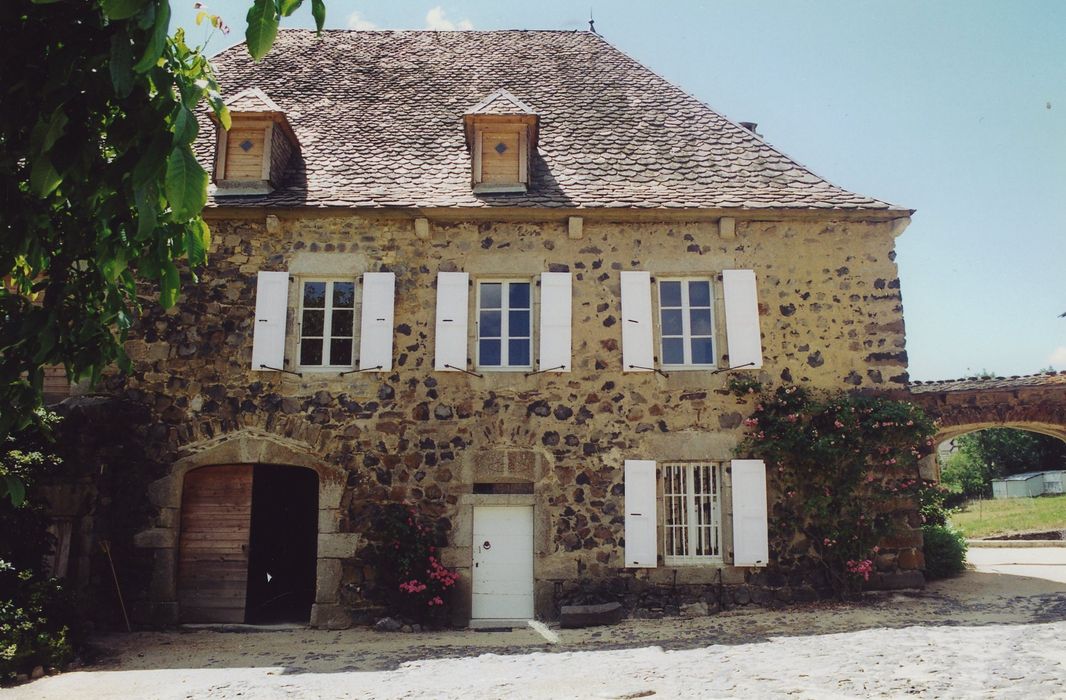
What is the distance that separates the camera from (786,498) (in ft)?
29.1

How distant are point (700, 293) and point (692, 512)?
2591 mm

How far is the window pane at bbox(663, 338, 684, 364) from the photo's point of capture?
30.5 feet

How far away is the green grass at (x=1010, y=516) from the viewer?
19266 millimetres

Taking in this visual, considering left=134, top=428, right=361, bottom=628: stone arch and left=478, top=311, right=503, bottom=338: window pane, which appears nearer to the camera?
left=134, top=428, right=361, bottom=628: stone arch

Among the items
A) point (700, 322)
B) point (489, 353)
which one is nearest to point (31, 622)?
point (489, 353)

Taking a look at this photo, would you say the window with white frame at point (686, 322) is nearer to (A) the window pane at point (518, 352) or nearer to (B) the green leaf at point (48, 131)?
(A) the window pane at point (518, 352)

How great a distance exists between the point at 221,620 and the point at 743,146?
28.6 ft

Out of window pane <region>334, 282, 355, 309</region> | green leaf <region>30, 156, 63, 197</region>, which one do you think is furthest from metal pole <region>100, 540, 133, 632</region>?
green leaf <region>30, 156, 63, 197</region>

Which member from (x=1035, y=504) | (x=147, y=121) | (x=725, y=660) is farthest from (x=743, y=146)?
(x=1035, y=504)

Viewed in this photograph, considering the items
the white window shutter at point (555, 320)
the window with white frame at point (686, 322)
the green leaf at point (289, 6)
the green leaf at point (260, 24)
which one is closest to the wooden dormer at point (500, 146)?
the white window shutter at point (555, 320)

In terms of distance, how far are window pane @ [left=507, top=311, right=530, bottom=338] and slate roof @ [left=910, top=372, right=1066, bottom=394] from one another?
6949mm

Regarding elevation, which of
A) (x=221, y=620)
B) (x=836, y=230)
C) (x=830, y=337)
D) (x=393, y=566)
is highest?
(x=836, y=230)

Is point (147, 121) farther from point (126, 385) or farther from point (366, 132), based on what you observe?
point (366, 132)

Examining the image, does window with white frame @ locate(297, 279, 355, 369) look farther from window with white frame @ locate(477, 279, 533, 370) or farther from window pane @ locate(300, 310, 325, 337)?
window with white frame @ locate(477, 279, 533, 370)
